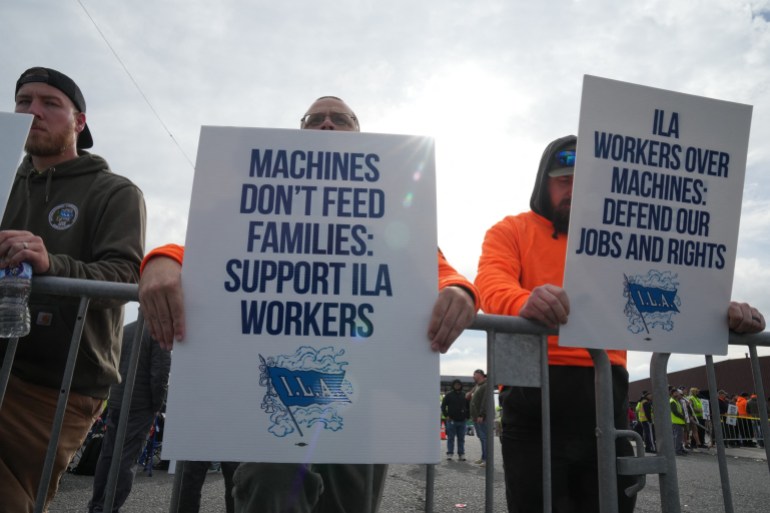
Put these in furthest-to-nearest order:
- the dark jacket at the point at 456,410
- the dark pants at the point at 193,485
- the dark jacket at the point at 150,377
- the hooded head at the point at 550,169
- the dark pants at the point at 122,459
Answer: the dark jacket at the point at 456,410
the dark jacket at the point at 150,377
the dark pants at the point at 122,459
the dark pants at the point at 193,485
the hooded head at the point at 550,169

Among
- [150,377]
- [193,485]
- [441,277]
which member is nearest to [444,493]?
[193,485]

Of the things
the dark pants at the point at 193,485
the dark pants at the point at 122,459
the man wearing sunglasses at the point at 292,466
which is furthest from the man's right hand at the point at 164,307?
the dark pants at the point at 122,459

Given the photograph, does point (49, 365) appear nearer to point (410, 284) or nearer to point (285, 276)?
point (285, 276)

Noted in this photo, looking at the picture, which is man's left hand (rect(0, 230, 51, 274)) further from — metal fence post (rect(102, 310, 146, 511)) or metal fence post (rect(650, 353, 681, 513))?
metal fence post (rect(650, 353, 681, 513))

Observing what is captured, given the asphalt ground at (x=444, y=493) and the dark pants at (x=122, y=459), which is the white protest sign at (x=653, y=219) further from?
the asphalt ground at (x=444, y=493)

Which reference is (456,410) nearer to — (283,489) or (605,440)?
(605,440)

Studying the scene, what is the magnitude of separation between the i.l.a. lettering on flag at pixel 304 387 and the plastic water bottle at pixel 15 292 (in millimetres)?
898

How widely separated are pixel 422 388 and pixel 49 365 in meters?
1.41

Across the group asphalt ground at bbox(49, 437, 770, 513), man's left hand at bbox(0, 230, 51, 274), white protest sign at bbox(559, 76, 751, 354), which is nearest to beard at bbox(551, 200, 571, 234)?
white protest sign at bbox(559, 76, 751, 354)

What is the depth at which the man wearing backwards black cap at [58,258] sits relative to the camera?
2.01 meters

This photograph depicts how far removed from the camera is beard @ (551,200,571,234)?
93.4 inches

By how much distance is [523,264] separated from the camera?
236cm

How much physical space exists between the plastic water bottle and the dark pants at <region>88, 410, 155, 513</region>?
243 centimetres

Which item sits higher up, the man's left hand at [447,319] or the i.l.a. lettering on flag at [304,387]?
the man's left hand at [447,319]
